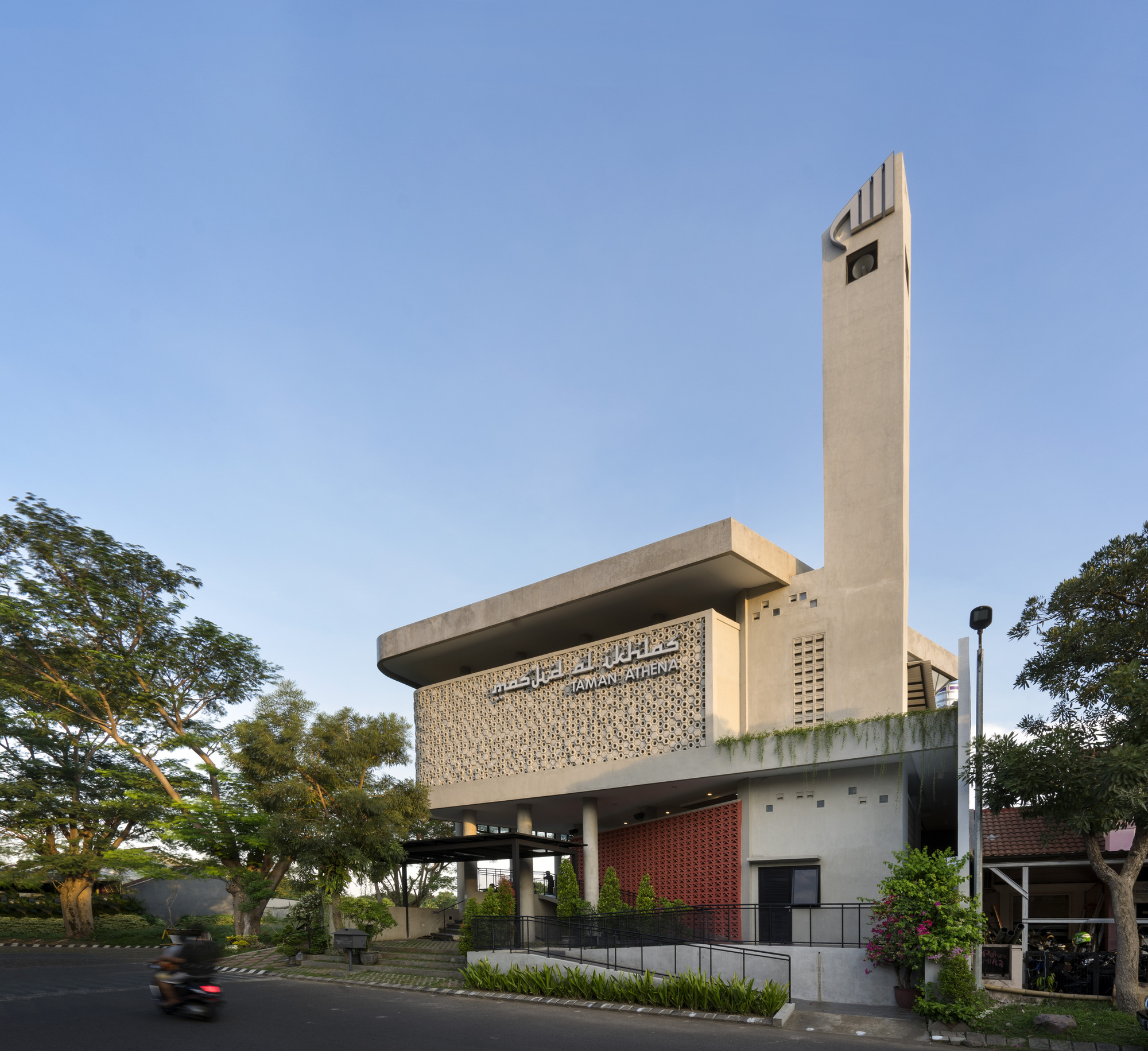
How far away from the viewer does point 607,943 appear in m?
18.9

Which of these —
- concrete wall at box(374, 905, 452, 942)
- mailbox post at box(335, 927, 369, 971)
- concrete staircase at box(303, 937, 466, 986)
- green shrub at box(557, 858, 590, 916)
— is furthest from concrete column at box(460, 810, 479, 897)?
green shrub at box(557, 858, 590, 916)

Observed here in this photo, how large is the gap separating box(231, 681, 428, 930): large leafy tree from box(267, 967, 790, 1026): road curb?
338cm

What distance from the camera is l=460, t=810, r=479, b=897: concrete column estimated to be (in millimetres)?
29672

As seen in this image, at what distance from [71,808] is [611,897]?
23.1m

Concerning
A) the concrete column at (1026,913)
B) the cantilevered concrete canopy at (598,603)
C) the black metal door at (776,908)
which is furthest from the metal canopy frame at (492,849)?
the concrete column at (1026,913)

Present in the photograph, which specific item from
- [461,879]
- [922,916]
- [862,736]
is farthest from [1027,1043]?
[461,879]

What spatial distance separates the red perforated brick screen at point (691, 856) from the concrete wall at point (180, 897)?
26022 millimetres

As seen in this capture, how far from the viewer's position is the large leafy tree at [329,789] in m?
23.4

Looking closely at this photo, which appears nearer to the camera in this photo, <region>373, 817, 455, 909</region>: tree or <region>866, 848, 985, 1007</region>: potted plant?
<region>866, 848, 985, 1007</region>: potted plant

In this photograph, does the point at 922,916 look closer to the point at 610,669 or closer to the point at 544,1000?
the point at 544,1000

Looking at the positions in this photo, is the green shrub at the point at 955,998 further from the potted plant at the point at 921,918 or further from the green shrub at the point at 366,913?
the green shrub at the point at 366,913

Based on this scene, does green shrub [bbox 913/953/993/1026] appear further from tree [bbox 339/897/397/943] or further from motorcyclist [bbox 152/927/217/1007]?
tree [bbox 339/897/397/943]

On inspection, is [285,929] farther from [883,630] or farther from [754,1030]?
[883,630]

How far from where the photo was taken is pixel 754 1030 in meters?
13.5
